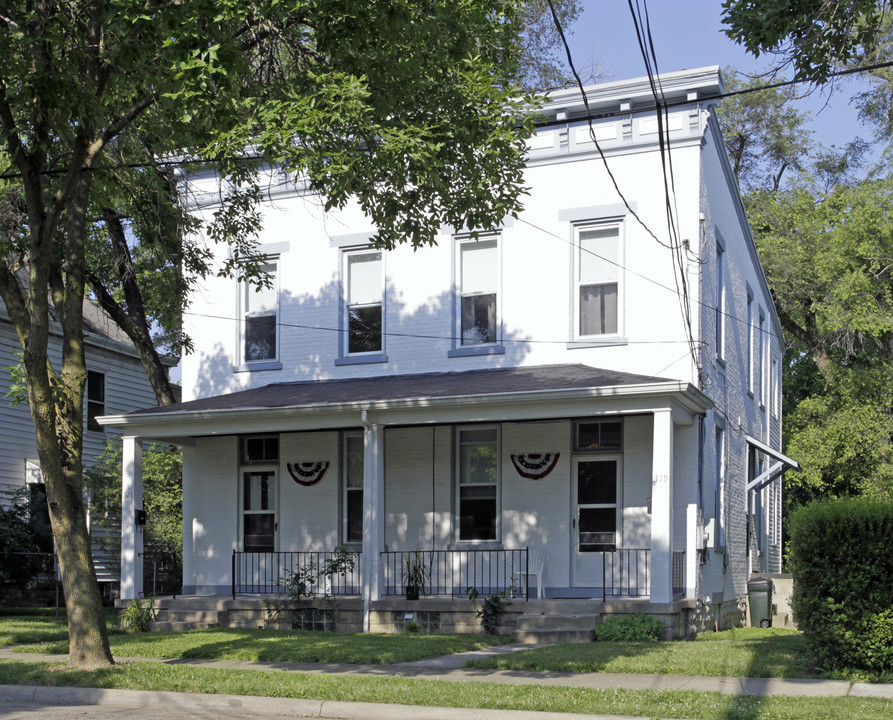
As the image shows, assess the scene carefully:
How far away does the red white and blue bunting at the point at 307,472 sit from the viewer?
18.5 m

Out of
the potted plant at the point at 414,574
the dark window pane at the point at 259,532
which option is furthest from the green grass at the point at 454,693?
the dark window pane at the point at 259,532

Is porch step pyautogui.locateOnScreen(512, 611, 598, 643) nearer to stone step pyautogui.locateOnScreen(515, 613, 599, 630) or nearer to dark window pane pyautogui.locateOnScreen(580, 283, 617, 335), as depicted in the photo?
stone step pyautogui.locateOnScreen(515, 613, 599, 630)

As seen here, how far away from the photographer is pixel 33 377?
11055 mm

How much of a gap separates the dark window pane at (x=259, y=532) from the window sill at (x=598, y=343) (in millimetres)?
6236

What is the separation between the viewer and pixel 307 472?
61.0 ft

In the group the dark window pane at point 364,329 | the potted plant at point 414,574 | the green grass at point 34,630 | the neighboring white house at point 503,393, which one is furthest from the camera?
the dark window pane at point 364,329

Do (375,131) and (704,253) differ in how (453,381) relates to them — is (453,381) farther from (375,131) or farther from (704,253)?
(375,131)

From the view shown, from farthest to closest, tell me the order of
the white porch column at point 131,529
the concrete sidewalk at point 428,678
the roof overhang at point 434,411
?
the white porch column at point 131,529 < the roof overhang at point 434,411 < the concrete sidewalk at point 428,678

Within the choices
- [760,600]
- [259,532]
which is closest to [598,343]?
[760,600]

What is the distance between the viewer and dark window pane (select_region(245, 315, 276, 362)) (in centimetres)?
1950

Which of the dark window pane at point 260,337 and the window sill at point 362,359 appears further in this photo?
the dark window pane at point 260,337

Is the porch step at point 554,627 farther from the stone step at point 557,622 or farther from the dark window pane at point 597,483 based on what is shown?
the dark window pane at point 597,483

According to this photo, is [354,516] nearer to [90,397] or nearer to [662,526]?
[662,526]

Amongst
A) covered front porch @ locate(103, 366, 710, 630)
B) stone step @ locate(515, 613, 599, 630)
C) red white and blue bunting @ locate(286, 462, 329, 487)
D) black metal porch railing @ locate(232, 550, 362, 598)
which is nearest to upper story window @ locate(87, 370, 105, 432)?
covered front porch @ locate(103, 366, 710, 630)
